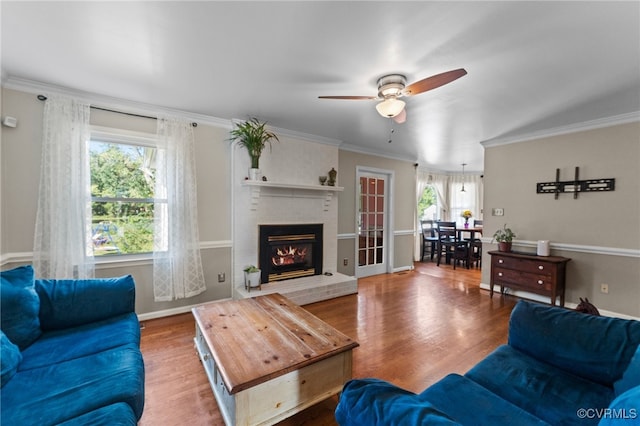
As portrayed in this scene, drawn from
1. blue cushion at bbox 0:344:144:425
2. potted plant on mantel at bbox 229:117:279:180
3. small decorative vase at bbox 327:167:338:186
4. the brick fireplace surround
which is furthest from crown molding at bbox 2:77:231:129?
blue cushion at bbox 0:344:144:425

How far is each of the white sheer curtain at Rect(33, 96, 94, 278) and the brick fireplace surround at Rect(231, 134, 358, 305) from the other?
151cm

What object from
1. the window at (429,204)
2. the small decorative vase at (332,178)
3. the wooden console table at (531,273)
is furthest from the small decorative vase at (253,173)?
the window at (429,204)

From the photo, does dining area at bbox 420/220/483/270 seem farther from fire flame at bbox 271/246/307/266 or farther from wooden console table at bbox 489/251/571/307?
fire flame at bbox 271/246/307/266

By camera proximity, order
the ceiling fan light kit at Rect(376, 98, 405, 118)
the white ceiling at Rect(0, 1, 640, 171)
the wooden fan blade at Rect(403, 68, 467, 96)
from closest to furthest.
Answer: the white ceiling at Rect(0, 1, 640, 171)
the wooden fan blade at Rect(403, 68, 467, 96)
the ceiling fan light kit at Rect(376, 98, 405, 118)

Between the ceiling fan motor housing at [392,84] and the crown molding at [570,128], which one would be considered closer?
the ceiling fan motor housing at [392,84]

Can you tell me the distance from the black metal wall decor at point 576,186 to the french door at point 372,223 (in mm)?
2535

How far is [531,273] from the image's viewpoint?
11.5 feet

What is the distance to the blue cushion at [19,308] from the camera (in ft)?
4.90

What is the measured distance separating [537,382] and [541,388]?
4cm

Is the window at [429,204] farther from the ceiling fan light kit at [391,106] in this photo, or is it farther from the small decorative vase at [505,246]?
the ceiling fan light kit at [391,106]

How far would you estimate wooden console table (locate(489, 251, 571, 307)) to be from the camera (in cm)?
334

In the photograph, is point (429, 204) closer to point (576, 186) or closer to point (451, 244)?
point (451, 244)

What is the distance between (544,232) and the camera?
12.4 feet

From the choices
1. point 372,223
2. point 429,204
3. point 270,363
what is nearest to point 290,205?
point 372,223
